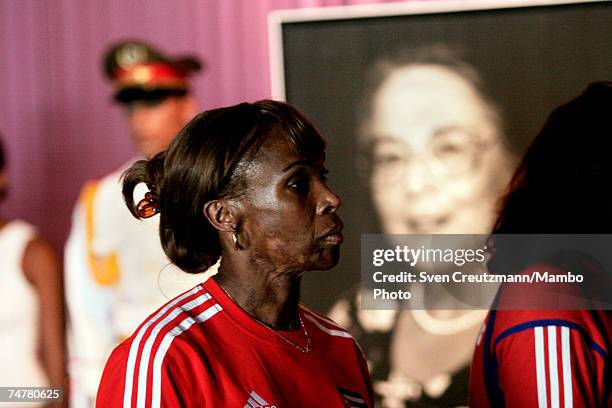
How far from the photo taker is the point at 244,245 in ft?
4.21

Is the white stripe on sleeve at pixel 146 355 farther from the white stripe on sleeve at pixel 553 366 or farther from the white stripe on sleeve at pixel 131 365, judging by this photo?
the white stripe on sleeve at pixel 553 366

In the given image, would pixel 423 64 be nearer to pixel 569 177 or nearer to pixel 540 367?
pixel 569 177

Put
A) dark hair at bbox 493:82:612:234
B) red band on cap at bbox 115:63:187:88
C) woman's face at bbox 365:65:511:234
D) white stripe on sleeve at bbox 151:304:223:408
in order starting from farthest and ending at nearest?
1. red band on cap at bbox 115:63:187:88
2. woman's face at bbox 365:65:511:234
3. dark hair at bbox 493:82:612:234
4. white stripe on sleeve at bbox 151:304:223:408

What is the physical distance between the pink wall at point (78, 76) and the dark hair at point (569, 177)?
1136mm

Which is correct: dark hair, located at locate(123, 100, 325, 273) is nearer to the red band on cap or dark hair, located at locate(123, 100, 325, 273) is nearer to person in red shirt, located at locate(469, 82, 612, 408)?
person in red shirt, located at locate(469, 82, 612, 408)

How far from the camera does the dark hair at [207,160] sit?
1.22 metres

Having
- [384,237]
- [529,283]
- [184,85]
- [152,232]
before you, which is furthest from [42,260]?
[529,283]

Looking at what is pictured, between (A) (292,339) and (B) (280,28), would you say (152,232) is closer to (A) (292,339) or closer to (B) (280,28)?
(B) (280,28)

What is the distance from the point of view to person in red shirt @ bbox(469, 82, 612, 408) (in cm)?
139

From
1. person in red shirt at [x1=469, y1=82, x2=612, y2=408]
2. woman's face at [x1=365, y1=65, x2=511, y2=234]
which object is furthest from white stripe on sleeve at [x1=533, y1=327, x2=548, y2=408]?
woman's face at [x1=365, y1=65, x2=511, y2=234]

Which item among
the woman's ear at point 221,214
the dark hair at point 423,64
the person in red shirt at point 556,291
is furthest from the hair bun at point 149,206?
the dark hair at point 423,64

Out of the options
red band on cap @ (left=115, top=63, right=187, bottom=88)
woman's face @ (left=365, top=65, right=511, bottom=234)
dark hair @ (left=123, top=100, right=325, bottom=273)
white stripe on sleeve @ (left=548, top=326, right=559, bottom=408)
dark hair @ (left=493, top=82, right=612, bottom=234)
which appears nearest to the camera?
dark hair @ (left=123, top=100, right=325, bottom=273)

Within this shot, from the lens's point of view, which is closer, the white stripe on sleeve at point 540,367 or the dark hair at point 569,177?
the white stripe on sleeve at point 540,367

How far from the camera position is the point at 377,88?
2.24 m
